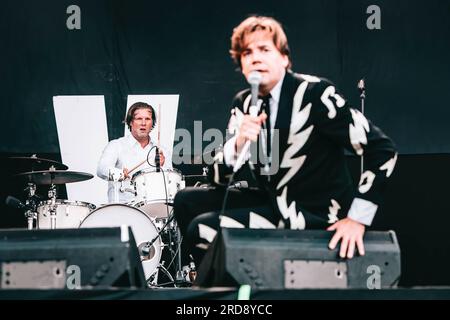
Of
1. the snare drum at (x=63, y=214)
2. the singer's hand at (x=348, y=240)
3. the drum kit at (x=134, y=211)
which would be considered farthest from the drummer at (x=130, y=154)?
the singer's hand at (x=348, y=240)

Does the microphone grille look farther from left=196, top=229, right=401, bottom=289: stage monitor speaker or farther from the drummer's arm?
the drummer's arm

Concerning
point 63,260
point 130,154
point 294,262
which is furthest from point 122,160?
point 294,262

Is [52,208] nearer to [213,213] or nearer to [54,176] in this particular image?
[54,176]

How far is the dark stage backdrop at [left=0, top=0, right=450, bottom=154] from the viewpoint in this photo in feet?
19.4

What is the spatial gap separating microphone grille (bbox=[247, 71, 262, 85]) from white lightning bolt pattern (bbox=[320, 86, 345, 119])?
30 centimetres

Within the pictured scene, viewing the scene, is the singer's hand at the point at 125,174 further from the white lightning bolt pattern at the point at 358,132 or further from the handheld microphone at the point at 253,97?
the white lightning bolt pattern at the point at 358,132

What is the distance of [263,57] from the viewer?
281 centimetres

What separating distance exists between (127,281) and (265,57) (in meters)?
1.07

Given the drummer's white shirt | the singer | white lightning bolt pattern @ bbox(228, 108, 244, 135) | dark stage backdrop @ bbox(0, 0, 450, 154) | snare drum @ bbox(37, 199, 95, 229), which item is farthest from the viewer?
the drummer's white shirt

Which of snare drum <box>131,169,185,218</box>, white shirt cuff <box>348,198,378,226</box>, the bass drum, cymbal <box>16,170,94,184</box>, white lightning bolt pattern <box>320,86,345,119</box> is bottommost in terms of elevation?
the bass drum

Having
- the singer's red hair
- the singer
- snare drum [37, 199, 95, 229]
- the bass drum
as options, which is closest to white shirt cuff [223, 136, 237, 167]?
the singer

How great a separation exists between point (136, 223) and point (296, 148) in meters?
2.95

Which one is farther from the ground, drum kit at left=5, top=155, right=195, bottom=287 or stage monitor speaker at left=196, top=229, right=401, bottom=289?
stage monitor speaker at left=196, top=229, right=401, bottom=289

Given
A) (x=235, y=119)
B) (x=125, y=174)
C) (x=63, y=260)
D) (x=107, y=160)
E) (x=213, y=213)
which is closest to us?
→ (x=63, y=260)
